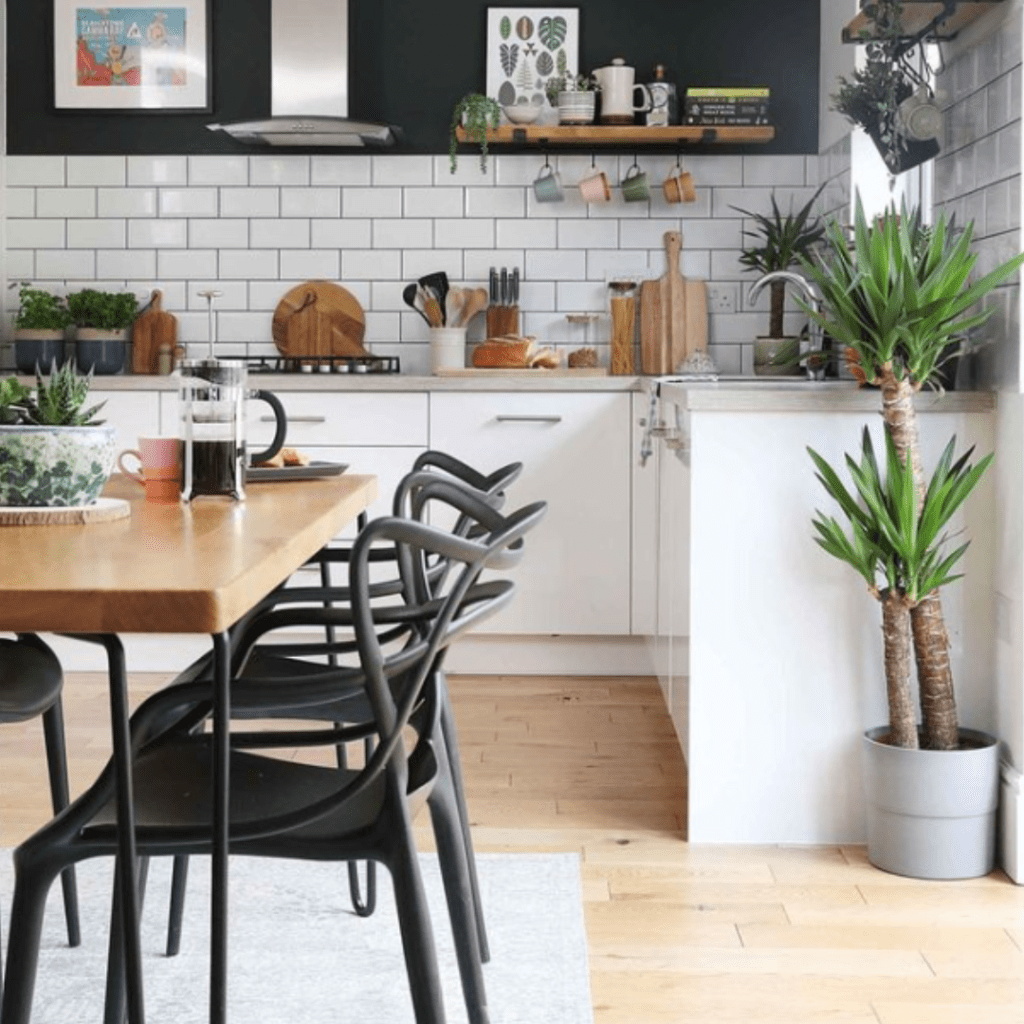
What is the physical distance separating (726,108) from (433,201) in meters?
1.08

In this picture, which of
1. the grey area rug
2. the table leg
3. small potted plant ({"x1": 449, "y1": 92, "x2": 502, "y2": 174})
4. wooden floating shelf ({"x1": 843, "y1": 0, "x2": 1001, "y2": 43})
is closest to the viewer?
the table leg

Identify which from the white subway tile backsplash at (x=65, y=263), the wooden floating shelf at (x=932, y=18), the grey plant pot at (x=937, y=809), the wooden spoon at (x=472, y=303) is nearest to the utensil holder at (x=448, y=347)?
the wooden spoon at (x=472, y=303)

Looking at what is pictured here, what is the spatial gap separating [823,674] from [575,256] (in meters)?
2.72

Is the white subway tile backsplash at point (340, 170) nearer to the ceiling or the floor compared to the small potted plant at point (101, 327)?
nearer to the ceiling

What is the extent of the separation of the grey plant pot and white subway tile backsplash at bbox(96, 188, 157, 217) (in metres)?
3.65

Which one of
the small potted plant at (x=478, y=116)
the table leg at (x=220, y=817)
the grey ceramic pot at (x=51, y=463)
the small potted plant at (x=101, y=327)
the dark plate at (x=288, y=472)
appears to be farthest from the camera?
the small potted plant at (x=101, y=327)

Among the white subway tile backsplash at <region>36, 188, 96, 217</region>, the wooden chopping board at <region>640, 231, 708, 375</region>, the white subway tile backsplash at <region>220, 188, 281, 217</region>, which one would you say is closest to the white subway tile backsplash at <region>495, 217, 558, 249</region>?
the wooden chopping board at <region>640, 231, 708, 375</region>

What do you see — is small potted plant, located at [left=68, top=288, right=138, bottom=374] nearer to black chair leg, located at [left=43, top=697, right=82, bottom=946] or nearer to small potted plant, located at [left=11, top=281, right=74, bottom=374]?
small potted plant, located at [left=11, top=281, right=74, bottom=374]

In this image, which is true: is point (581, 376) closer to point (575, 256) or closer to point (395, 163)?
point (575, 256)

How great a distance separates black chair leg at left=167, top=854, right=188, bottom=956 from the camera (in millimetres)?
2805

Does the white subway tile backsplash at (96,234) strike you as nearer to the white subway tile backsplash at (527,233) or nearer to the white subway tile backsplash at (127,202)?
the white subway tile backsplash at (127,202)

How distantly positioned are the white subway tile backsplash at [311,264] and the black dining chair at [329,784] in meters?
3.88

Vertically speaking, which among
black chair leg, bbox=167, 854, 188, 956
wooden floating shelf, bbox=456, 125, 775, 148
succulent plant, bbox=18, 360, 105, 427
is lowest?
black chair leg, bbox=167, 854, 188, 956

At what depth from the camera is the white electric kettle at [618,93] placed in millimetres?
5633
